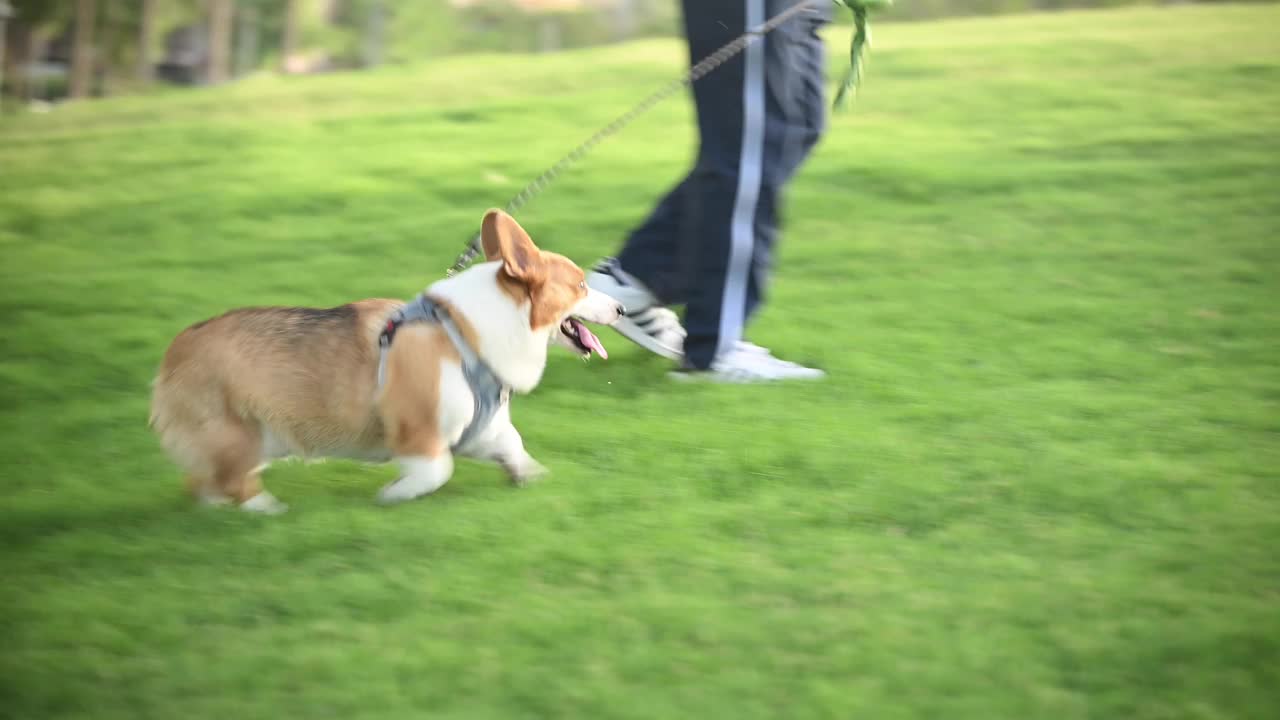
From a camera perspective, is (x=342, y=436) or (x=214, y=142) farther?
(x=214, y=142)

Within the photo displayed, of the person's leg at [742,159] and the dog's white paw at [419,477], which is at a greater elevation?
the person's leg at [742,159]

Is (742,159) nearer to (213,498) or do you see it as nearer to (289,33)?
(213,498)

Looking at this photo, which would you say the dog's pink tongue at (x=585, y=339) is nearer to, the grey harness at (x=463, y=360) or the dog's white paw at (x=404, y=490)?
the grey harness at (x=463, y=360)

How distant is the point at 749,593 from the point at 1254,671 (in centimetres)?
95

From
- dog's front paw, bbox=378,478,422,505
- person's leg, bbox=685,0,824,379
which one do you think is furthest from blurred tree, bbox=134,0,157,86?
dog's front paw, bbox=378,478,422,505

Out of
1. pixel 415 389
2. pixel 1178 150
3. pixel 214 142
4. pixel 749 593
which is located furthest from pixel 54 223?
pixel 1178 150

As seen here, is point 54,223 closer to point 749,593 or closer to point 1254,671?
point 749,593

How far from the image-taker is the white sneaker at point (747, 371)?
4555 mm

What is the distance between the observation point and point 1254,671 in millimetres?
2635

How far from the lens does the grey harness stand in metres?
3.39

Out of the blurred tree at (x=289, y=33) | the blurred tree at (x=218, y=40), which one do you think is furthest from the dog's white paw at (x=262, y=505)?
the blurred tree at (x=289, y=33)

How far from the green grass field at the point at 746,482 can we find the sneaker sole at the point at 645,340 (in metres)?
0.11

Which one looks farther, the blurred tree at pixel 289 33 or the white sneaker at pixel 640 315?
the blurred tree at pixel 289 33

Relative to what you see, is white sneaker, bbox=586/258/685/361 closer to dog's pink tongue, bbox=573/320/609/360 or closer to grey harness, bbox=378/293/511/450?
dog's pink tongue, bbox=573/320/609/360
